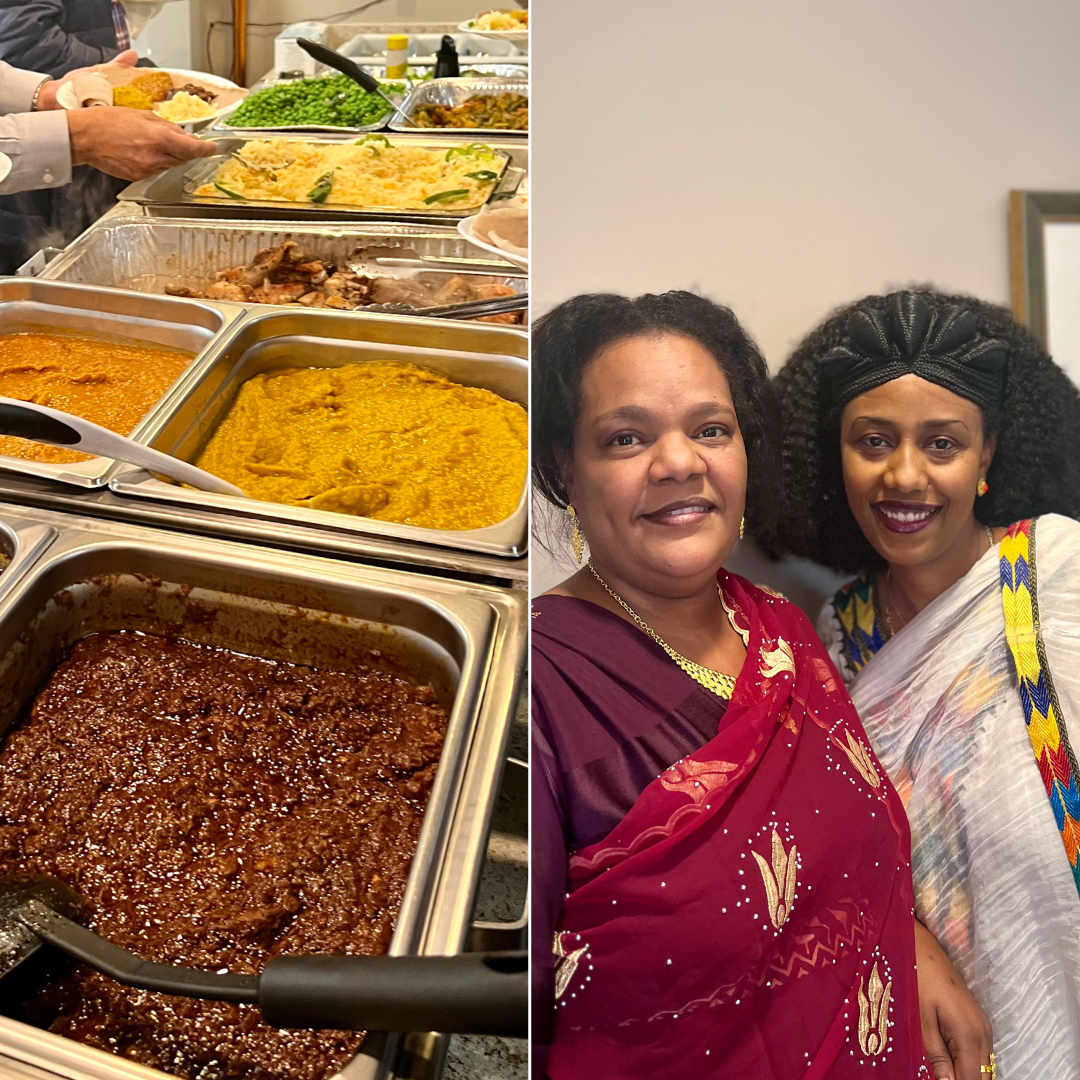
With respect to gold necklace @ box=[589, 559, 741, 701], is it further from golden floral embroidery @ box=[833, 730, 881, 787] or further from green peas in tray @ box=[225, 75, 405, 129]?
green peas in tray @ box=[225, 75, 405, 129]

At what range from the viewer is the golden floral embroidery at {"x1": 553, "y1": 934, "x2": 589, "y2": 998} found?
33 centimetres

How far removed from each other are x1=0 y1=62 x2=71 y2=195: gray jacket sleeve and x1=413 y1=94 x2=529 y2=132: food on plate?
926mm

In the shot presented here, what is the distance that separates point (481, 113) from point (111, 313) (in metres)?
1.23

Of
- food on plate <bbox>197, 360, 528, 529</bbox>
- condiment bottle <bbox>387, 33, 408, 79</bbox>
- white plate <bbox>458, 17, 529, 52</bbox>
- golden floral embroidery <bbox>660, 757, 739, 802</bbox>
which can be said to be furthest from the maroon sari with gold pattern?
condiment bottle <bbox>387, 33, 408, 79</bbox>

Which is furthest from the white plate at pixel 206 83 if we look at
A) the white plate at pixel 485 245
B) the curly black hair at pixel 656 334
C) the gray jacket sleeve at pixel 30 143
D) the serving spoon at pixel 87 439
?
the curly black hair at pixel 656 334

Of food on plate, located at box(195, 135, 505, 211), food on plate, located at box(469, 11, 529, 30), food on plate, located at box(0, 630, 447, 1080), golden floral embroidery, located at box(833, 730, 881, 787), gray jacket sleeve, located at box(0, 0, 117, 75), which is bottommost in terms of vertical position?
food on plate, located at box(0, 630, 447, 1080)

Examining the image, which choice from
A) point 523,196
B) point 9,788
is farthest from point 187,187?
point 9,788

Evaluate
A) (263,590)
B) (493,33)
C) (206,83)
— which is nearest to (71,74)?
(206,83)

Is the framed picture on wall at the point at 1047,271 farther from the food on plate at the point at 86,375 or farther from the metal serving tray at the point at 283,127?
the metal serving tray at the point at 283,127

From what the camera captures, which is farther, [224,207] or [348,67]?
[348,67]

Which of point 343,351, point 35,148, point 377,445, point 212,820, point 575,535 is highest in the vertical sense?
point 35,148

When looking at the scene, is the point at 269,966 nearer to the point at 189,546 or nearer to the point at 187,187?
the point at 189,546

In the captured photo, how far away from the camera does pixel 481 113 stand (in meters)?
2.31

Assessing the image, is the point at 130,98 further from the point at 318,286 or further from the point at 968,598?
the point at 968,598
